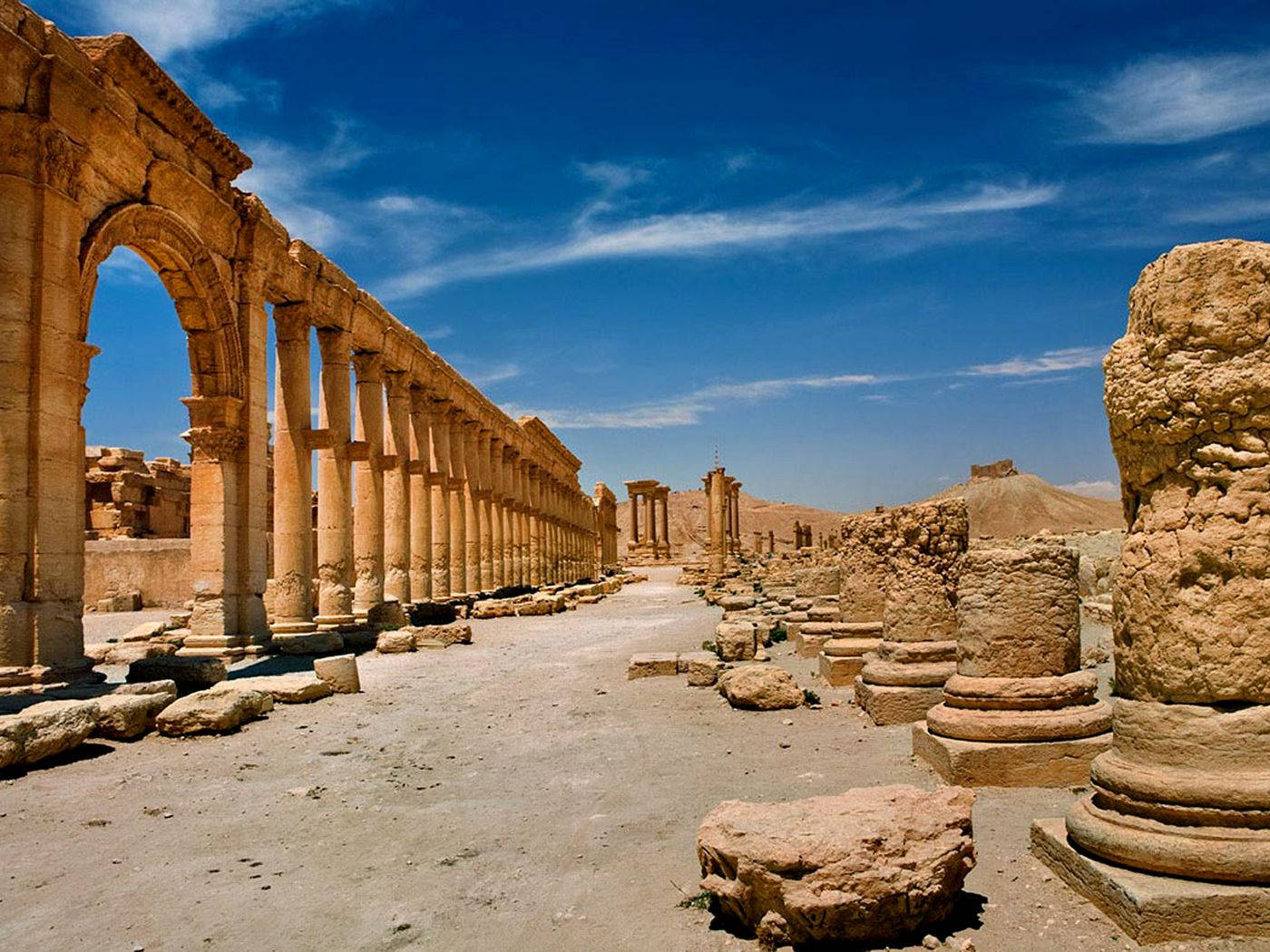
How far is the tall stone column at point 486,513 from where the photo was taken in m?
31.8

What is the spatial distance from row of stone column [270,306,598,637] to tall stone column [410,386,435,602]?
0.03 metres

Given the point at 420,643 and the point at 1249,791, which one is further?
the point at 420,643

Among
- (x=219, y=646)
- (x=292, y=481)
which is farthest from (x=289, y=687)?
(x=292, y=481)

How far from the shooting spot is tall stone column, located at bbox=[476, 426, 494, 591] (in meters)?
31.8

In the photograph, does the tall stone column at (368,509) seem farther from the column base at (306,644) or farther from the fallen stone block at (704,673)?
the fallen stone block at (704,673)

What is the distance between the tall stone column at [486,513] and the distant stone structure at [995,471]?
5784 centimetres

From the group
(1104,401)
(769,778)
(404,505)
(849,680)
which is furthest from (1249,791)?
(404,505)

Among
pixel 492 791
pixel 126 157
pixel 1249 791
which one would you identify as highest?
pixel 126 157

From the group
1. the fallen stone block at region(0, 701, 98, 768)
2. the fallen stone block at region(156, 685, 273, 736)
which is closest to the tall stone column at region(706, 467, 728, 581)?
the fallen stone block at region(156, 685, 273, 736)

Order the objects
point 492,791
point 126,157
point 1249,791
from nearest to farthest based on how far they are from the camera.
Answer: point 1249,791 < point 492,791 < point 126,157

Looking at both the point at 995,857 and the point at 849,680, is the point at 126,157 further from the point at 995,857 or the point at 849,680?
the point at 995,857

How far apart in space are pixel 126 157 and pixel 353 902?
10.2m

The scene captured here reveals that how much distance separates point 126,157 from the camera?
1119cm

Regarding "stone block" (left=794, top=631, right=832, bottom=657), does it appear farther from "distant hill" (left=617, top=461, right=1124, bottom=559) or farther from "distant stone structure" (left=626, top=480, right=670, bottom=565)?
"distant stone structure" (left=626, top=480, right=670, bottom=565)
